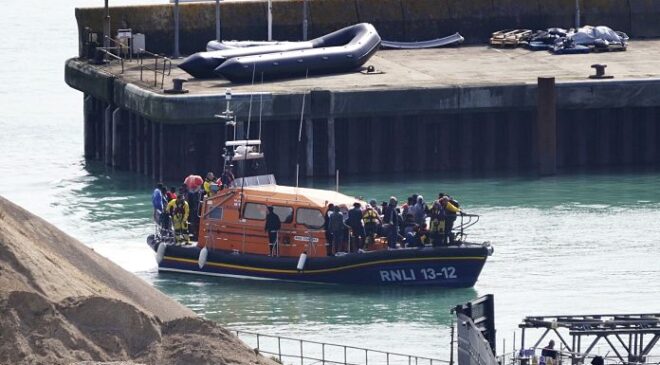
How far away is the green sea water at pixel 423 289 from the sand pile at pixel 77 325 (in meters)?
9.73

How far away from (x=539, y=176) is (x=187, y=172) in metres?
8.68

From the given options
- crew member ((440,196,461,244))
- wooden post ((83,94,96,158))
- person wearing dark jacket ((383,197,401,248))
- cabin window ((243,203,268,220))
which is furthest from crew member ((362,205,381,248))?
wooden post ((83,94,96,158))

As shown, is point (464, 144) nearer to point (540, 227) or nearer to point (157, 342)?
point (540, 227)

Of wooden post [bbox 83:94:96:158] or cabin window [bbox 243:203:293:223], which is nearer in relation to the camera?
cabin window [bbox 243:203:293:223]

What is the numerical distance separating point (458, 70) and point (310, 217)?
64.1 feet

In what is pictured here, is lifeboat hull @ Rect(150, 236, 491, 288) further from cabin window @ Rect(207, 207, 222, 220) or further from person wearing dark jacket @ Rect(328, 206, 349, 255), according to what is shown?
cabin window @ Rect(207, 207, 222, 220)

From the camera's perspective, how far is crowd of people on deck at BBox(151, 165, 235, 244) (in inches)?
1460

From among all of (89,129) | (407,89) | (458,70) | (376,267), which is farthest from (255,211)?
(89,129)

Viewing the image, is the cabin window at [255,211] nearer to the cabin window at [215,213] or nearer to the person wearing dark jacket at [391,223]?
the cabin window at [215,213]

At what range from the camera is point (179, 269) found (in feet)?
123

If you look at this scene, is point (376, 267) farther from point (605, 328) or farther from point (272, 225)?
point (605, 328)

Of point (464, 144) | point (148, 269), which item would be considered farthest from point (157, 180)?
point (148, 269)

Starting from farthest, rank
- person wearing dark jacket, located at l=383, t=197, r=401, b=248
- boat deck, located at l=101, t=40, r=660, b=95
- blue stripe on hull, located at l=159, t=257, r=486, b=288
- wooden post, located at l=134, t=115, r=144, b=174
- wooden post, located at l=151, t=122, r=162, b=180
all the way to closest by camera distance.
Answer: boat deck, located at l=101, t=40, r=660, b=95 < wooden post, located at l=134, t=115, r=144, b=174 < wooden post, located at l=151, t=122, r=162, b=180 < blue stripe on hull, located at l=159, t=257, r=486, b=288 < person wearing dark jacket, located at l=383, t=197, r=401, b=248

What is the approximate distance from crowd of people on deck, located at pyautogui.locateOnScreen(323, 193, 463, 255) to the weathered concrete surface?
43.3ft
